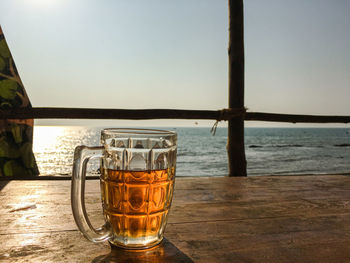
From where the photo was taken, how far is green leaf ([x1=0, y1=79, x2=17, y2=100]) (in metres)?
2.79

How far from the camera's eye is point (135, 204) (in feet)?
1.64

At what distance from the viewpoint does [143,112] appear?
238 centimetres

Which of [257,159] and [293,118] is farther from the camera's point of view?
[257,159]

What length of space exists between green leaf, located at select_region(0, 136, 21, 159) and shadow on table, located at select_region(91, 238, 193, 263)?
8.78 ft

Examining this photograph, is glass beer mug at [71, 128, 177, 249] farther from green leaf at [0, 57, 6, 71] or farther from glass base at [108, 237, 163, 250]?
green leaf at [0, 57, 6, 71]

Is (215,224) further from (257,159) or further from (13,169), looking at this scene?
(257,159)

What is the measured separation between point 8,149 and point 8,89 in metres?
0.58

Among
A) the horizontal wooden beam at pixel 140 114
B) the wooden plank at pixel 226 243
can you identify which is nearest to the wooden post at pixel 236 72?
the horizontal wooden beam at pixel 140 114

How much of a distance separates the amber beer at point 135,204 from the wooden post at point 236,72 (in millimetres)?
2085

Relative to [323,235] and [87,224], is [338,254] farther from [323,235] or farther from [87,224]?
[87,224]

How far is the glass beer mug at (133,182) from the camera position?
50 centimetres

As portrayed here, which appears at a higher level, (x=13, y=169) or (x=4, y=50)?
(x=4, y=50)

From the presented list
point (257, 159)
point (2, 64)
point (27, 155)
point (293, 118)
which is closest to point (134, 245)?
point (293, 118)

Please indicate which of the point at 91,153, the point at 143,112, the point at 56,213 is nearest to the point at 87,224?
the point at 91,153
